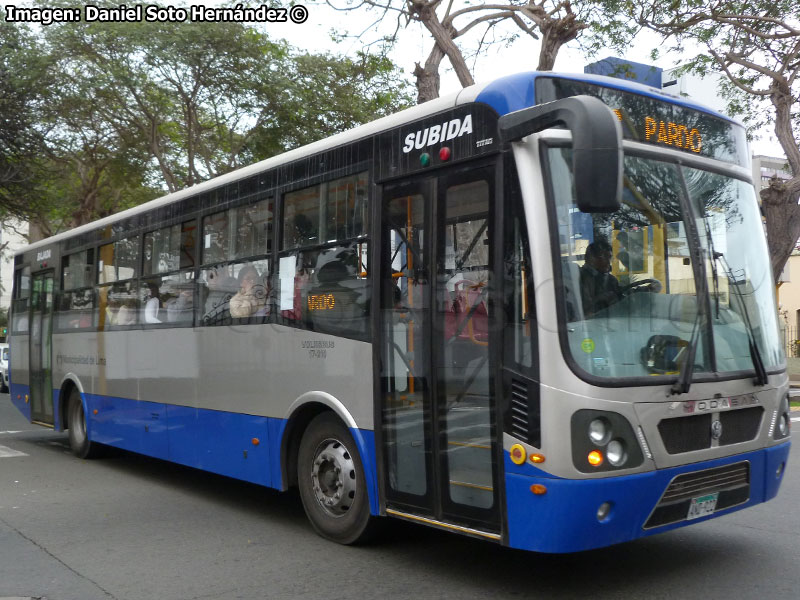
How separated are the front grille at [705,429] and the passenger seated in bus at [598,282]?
0.72 metres

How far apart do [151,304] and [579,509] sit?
5.86 m

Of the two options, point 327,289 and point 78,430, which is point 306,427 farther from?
point 78,430

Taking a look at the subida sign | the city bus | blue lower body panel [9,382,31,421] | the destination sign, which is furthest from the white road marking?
the destination sign

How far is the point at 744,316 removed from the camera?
17.6 feet

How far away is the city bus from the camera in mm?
4684

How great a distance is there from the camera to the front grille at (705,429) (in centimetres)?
485

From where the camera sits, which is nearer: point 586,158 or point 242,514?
point 586,158

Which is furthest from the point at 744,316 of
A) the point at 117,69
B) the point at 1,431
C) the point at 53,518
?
the point at 117,69

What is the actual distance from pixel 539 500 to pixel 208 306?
427 centimetres

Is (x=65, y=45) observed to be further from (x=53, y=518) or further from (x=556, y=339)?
(x=556, y=339)

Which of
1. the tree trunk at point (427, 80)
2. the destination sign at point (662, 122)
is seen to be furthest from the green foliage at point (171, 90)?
the destination sign at point (662, 122)

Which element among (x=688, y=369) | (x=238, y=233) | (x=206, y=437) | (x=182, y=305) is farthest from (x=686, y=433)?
(x=182, y=305)

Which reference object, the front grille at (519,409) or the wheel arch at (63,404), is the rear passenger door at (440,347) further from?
the wheel arch at (63,404)

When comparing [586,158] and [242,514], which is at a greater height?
[586,158]
